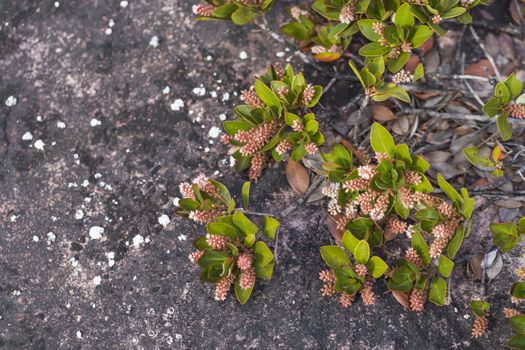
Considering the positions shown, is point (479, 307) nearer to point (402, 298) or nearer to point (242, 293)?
point (402, 298)

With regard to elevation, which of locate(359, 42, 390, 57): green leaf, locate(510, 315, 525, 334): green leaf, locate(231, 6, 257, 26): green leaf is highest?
Result: locate(231, 6, 257, 26): green leaf

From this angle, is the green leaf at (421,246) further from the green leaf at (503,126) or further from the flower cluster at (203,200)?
the flower cluster at (203,200)

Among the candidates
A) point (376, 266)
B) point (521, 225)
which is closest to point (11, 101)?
point (376, 266)

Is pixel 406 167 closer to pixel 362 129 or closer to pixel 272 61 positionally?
pixel 362 129

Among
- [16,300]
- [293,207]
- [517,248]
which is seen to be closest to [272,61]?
[293,207]

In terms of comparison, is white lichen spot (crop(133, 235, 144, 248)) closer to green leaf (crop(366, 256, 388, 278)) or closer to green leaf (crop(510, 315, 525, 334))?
green leaf (crop(366, 256, 388, 278))

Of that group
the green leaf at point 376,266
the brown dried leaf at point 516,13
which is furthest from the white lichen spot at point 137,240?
the brown dried leaf at point 516,13

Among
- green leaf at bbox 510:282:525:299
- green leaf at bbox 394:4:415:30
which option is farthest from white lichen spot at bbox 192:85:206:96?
green leaf at bbox 510:282:525:299
